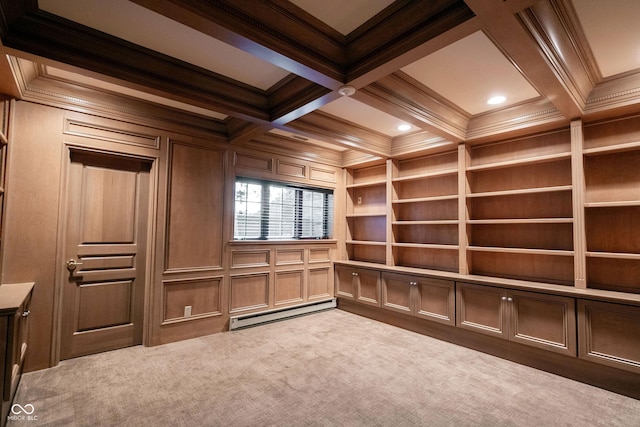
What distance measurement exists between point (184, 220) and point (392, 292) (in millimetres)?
2869

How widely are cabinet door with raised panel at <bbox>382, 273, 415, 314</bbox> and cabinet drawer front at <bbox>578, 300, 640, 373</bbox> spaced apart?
1717mm

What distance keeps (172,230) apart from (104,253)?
0.68m

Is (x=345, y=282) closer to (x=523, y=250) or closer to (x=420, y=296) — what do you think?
(x=420, y=296)

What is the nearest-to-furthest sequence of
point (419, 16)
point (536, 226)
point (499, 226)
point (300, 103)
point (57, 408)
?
1. point (419, 16)
2. point (57, 408)
3. point (300, 103)
4. point (536, 226)
5. point (499, 226)

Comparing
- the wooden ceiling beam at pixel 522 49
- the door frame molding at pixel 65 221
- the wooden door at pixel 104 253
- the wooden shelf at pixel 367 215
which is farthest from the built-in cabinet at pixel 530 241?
the wooden door at pixel 104 253

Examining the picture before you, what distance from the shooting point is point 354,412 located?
222 cm

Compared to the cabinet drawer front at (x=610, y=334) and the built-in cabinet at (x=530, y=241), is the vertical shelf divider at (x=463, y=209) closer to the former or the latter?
the built-in cabinet at (x=530, y=241)

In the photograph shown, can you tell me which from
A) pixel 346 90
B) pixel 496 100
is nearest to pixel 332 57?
pixel 346 90

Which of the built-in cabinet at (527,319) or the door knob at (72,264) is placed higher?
the door knob at (72,264)

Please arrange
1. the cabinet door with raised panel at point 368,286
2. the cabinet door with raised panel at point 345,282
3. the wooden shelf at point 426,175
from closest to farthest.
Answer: the wooden shelf at point 426,175
the cabinet door with raised panel at point 368,286
the cabinet door with raised panel at point 345,282

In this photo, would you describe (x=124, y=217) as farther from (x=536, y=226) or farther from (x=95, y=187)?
(x=536, y=226)

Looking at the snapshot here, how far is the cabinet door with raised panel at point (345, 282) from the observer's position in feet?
15.9

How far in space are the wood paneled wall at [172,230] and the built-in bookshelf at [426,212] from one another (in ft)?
3.86

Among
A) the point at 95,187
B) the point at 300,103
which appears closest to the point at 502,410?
the point at 300,103
